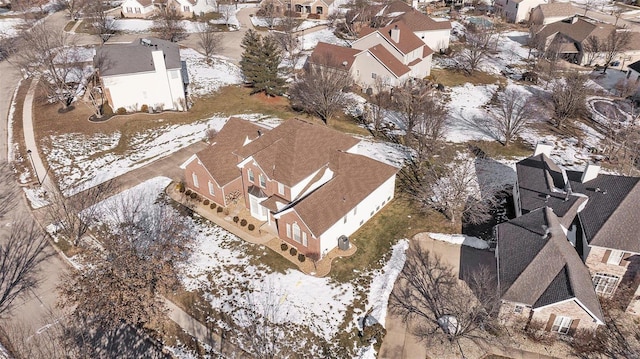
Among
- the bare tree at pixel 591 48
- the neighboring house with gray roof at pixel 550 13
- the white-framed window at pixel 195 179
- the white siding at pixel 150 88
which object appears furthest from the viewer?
the neighboring house with gray roof at pixel 550 13

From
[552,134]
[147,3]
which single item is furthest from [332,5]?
[552,134]

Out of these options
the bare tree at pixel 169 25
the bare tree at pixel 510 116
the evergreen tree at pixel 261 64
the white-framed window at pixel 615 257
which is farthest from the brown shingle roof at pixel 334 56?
the white-framed window at pixel 615 257

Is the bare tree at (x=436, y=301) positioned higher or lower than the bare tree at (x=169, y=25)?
lower

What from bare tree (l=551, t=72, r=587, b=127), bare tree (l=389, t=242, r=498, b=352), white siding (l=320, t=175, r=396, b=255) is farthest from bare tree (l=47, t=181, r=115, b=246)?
bare tree (l=551, t=72, r=587, b=127)

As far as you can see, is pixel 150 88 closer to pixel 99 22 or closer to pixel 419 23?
pixel 99 22

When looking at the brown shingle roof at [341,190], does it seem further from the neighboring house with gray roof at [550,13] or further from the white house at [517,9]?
the white house at [517,9]

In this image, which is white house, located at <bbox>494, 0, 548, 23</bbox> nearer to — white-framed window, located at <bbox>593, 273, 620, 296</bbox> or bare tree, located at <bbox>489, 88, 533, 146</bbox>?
bare tree, located at <bbox>489, 88, 533, 146</bbox>

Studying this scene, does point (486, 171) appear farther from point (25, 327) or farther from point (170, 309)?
point (25, 327)

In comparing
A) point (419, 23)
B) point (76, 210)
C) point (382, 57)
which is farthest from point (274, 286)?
point (419, 23)
